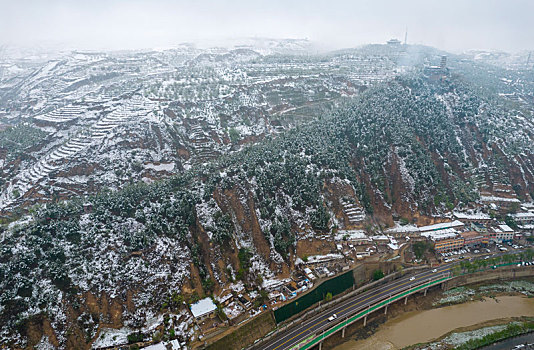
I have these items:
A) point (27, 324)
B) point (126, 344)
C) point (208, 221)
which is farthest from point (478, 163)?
point (27, 324)

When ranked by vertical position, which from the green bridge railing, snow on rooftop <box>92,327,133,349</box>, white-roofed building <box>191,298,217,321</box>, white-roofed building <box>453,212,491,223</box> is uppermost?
white-roofed building <box>453,212,491,223</box>

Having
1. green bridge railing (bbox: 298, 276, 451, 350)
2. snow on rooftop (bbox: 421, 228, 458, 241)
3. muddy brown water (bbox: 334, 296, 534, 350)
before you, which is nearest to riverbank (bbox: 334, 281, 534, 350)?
muddy brown water (bbox: 334, 296, 534, 350)

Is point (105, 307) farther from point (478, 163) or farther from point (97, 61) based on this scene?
point (97, 61)

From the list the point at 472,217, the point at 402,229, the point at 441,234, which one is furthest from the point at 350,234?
the point at 472,217

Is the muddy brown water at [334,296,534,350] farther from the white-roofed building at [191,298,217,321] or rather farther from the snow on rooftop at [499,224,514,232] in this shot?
the white-roofed building at [191,298,217,321]

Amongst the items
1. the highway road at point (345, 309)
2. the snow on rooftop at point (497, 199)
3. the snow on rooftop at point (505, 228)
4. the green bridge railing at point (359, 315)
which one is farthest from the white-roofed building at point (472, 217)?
the green bridge railing at point (359, 315)

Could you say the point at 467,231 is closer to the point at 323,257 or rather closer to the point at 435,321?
the point at 435,321
